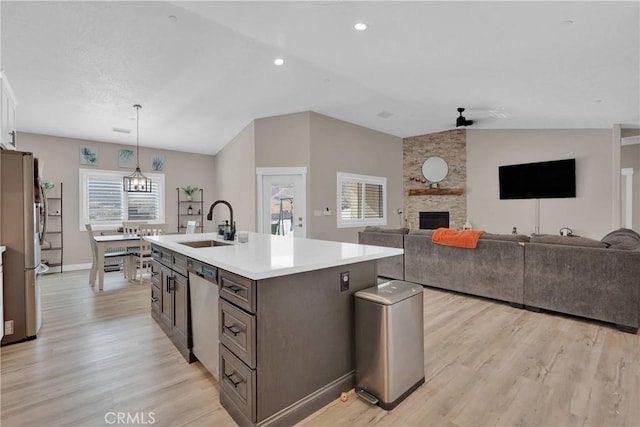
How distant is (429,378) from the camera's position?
220cm

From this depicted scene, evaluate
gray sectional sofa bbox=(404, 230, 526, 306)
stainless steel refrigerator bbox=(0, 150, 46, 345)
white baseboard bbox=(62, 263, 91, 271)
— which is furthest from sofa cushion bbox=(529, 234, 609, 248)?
white baseboard bbox=(62, 263, 91, 271)

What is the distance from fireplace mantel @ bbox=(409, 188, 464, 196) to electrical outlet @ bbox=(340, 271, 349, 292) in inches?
250

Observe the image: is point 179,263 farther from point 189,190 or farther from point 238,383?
point 189,190

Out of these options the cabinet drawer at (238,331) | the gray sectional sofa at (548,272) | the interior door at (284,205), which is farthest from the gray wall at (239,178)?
the cabinet drawer at (238,331)

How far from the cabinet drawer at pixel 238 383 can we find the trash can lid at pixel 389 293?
799 mm

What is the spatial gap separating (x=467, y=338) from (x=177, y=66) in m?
4.60

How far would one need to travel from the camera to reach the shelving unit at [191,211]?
25.5 feet

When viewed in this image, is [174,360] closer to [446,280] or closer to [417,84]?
[446,280]

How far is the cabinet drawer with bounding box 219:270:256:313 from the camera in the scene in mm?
1619

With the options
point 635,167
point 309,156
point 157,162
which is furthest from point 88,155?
point 635,167

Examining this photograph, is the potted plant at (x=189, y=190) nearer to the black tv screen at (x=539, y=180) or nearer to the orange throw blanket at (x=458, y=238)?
the orange throw blanket at (x=458, y=238)

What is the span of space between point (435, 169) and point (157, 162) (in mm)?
6813

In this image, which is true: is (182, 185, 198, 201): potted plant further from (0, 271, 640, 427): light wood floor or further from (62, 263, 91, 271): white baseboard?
(0, 271, 640, 427): light wood floor

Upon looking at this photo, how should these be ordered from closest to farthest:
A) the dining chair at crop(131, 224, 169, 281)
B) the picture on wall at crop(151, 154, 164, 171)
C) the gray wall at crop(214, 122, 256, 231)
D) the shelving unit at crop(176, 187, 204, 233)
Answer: the dining chair at crop(131, 224, 169, 281) < the gray wall at crop(214, 122, 256, 231) < the picture on wall at crop(151, 154, 164, 171) < the shelving unit at crop(176, 187, 204, 233)
